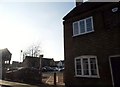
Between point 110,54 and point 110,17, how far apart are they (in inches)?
123

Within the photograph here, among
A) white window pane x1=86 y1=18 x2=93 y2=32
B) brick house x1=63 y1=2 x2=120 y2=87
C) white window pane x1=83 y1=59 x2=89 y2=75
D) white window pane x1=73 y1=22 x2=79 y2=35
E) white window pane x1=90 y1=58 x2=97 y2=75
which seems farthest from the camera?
white window pane x1=73 y1=22 x2=79 y2=35

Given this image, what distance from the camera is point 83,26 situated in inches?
624

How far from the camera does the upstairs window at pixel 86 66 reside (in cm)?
1426

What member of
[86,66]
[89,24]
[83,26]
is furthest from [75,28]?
[86,66]

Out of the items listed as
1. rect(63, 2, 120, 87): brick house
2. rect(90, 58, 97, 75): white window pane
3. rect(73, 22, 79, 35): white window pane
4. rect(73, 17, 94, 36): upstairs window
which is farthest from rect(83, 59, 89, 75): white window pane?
rect(73, 22, 79, 35): white window pane

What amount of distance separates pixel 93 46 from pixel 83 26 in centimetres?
241

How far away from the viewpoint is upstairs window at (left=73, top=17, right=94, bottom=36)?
602 inches

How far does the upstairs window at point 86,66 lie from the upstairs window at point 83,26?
8.26 ft

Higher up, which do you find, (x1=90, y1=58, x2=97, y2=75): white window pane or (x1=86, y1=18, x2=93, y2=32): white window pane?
(x1=86, y1=18, x2=93, y2=32): white window pane

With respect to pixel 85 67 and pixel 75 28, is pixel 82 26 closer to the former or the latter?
pixel 75 28

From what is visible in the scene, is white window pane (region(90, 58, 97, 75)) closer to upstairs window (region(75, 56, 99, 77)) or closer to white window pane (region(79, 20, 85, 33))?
upstairs window (region(75, 56, 99, 77))

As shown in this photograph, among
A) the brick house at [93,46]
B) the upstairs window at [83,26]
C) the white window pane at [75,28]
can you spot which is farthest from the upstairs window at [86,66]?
the white window pane at [75,28]

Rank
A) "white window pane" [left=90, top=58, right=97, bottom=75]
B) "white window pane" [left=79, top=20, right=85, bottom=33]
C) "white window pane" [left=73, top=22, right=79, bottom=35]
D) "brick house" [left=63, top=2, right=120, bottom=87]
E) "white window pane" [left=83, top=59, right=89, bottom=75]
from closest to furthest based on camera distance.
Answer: "brick house" [left=63, top=2, right=120, bottom=87] → "white window pane" [left=90, top=58, right=97, bottom=75] → "white window pane" [left=83, top=59, right=89, bottom=75] → "white window pane" [left=79, top=20, right=85, bottom=33] → "white window pane" [left=73, top=22, right=79, bottom=35]

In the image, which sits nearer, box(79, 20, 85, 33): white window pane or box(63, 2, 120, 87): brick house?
box(63, 2, 120, 87): brick house
